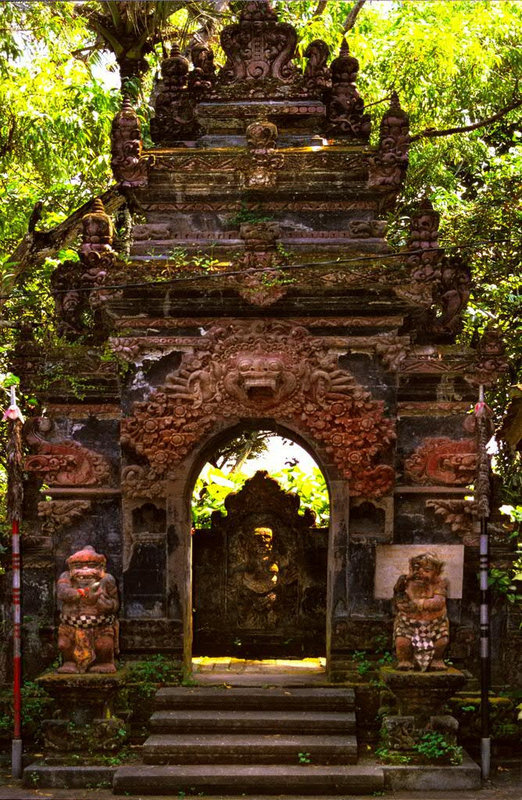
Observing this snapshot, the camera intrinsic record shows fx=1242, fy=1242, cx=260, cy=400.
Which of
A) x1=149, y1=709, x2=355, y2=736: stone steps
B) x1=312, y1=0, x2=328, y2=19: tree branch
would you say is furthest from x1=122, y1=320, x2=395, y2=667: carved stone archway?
x1=312, y1=0, x2=328, y2=19: tree branch

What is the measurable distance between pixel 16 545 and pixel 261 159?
5008 mm

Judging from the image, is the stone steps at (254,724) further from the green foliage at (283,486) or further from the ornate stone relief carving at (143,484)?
the green foliage at (283,486)

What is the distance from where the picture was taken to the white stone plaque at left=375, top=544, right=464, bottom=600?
1325 centimetres

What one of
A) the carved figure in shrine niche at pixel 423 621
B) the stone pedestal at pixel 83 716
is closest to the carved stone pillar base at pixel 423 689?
the carved figure in shrine niche at pixel 423 621

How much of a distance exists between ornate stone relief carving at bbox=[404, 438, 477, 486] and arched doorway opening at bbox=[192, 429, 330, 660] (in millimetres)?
2822

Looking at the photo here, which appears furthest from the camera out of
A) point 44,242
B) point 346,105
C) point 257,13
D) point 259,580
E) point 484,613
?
point 44,242

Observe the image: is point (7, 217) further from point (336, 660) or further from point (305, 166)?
point (336, 660)

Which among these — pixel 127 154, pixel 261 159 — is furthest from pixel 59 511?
pixel 261 159

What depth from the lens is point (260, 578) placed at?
1609 centimetres

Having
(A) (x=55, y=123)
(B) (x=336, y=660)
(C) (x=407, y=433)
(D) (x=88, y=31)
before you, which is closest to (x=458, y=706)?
(B) (x=336, y=660)

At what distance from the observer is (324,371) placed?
13.3 m

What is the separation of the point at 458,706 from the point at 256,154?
21.0 feet

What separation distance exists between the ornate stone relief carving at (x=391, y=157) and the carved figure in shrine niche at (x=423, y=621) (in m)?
4.23

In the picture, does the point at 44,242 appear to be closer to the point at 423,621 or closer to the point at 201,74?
the point at 201,74
